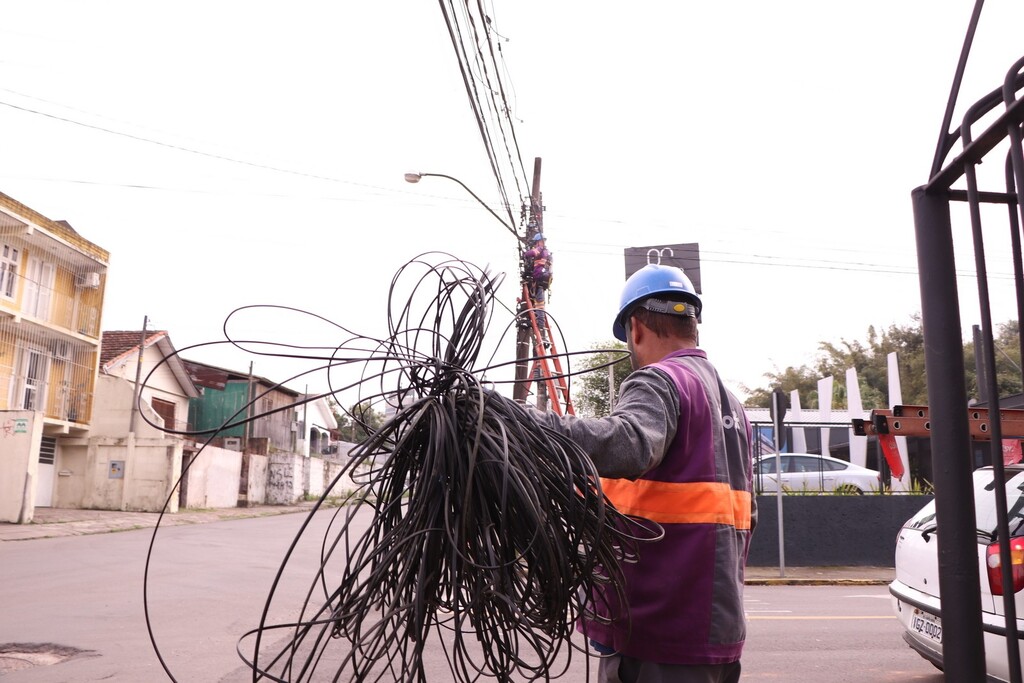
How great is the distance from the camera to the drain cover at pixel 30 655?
5.77 metres

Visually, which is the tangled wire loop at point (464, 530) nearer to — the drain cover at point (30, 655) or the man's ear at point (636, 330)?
the man's ear at point (636, 330)

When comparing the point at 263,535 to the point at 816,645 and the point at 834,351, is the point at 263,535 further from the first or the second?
the point at 834,351

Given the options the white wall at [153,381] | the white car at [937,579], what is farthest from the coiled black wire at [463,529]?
the white wall at [153,381]

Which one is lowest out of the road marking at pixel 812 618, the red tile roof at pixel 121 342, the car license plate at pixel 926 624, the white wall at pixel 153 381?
the road marking at pixel 812 618

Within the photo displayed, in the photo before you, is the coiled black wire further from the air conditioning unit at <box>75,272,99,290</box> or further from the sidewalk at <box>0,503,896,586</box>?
the air conditioning unit at <box>75,272,99,290</box>

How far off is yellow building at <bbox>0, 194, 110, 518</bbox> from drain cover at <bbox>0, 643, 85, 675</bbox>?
63.5ft

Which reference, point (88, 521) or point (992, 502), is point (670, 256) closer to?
point (992, 502)

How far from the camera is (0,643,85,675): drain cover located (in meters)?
5.77

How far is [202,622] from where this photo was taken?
24.5ft

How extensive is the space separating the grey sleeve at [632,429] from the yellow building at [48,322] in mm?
24934

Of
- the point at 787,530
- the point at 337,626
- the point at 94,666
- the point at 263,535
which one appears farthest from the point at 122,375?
the point at 337,626

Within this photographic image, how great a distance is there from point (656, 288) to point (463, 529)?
911mm

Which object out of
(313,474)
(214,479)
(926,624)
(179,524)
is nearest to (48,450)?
(214,479)

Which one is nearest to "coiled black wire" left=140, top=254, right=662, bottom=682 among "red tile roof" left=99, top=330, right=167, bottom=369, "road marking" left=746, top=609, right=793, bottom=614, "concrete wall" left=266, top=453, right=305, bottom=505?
"road marking" left=746, top=609, right=793, bottom=614
